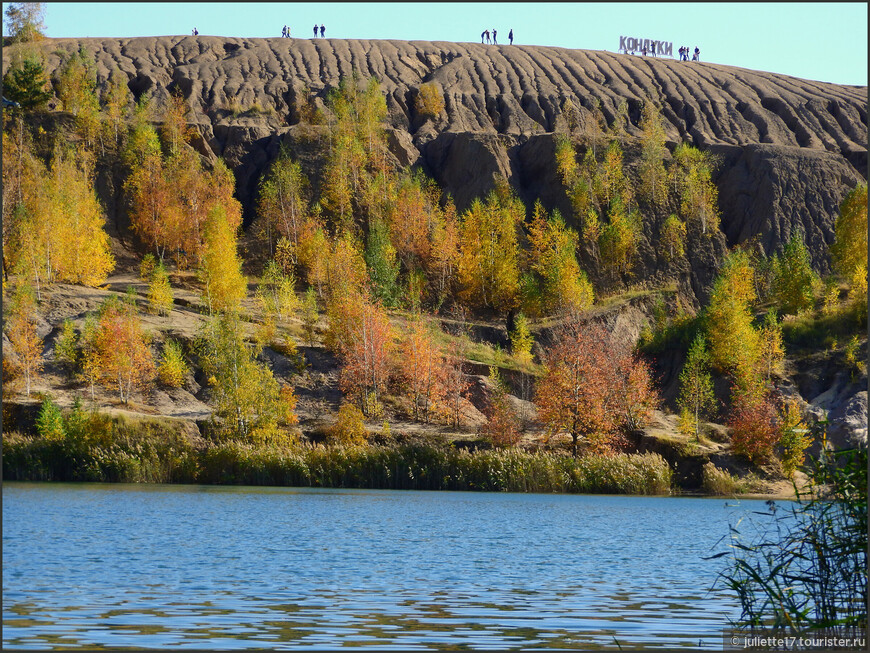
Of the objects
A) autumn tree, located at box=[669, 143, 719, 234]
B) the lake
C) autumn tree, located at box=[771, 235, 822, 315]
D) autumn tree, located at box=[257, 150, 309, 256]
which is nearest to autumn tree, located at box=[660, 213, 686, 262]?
autumn tree, located at box=[669, 143, 719, 234]

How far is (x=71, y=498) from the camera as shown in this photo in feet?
120

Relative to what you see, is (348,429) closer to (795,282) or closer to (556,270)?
(556,270)

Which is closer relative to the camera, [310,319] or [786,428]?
[786,428]

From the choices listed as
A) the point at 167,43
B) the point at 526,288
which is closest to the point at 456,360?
the point at 526,288

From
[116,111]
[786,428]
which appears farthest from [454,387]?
[116,111]

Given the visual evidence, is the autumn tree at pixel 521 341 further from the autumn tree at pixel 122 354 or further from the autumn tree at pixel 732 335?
the autumn tree at pixel 122 354

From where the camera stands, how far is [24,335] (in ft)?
222

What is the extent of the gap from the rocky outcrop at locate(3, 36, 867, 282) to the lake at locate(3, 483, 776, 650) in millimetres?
75740

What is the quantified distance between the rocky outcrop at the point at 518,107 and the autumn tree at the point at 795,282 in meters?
17.4

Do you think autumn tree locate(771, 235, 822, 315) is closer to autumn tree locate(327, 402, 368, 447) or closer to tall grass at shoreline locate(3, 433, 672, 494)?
tall grass at shoreline locate(3, 433, 672, 494)

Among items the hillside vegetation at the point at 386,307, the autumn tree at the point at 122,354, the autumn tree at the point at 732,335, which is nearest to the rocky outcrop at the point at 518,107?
the hillside vegetation at the point at 386,307

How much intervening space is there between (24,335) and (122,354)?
25.4ft

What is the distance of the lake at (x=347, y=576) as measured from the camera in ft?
46.7

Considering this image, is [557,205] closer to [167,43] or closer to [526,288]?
[526,288]
